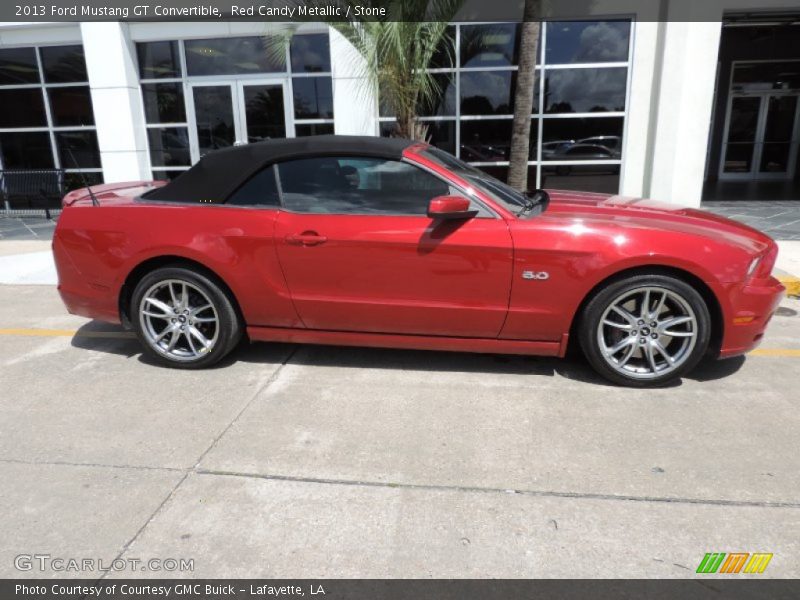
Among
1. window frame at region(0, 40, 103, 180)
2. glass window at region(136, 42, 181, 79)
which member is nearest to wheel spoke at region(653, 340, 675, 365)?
glass window at region(136, 42, 181, 79)

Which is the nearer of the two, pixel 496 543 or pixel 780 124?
pixel 496 543

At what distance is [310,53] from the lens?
11742mm

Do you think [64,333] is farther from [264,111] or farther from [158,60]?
[158,60]

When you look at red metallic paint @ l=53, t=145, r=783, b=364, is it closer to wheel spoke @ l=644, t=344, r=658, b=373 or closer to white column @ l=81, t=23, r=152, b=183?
wheel spoke @ l=644, t=344, r=658, b=373

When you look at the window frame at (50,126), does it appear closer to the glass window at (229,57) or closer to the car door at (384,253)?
the glass window at (229,57)

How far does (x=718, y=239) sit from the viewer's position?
3.76 metres

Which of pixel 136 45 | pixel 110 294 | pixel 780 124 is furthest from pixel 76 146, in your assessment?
pixel 780 124

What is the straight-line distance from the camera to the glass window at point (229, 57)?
1188 cm

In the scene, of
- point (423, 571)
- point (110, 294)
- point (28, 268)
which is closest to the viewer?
point (423, 571)

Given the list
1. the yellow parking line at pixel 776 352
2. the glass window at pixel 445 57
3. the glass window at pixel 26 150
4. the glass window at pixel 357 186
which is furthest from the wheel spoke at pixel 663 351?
the glass window at pixel 26 150

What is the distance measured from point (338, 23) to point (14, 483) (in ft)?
23.7

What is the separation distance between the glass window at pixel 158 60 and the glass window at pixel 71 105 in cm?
188

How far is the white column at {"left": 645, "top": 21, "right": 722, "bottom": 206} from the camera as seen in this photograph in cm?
995

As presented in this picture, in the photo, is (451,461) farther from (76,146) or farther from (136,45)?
(76,146)
